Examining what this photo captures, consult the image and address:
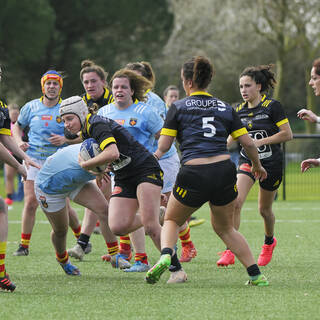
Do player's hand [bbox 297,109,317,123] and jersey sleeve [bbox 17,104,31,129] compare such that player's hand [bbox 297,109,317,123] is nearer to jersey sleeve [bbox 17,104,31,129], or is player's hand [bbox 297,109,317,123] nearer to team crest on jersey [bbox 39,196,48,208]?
team crest on jersey [bbox 39,196,48,208]

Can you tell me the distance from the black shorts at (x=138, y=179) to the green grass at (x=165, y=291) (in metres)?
0.85

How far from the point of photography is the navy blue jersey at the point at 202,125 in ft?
20.5

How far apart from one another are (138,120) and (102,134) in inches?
49.2

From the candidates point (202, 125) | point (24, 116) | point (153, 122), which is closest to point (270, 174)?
point (153, 122)

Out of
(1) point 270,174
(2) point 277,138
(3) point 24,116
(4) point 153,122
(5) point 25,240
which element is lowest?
(5) point 25,240

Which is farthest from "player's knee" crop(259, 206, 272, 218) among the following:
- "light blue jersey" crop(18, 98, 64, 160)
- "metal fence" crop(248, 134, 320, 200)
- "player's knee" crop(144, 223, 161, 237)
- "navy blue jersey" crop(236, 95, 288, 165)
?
"metal fence" crop(248, 134, 320, 200)

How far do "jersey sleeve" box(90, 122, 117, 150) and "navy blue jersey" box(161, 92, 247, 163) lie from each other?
0.52m

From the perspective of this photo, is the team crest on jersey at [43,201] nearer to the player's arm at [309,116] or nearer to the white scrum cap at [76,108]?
the white scrum cap at [76,108]

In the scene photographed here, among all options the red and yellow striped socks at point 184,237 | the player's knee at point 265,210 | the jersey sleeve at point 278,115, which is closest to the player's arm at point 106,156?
the jersey sleeve at point 278,115

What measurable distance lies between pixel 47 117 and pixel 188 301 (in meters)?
4.22

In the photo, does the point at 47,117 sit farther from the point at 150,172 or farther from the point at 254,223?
the point at 254,223

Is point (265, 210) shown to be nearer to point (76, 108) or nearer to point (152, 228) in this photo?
point (152, 228)

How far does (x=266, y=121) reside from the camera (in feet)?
26.9

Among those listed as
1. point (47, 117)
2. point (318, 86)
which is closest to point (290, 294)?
point (318, 86)
